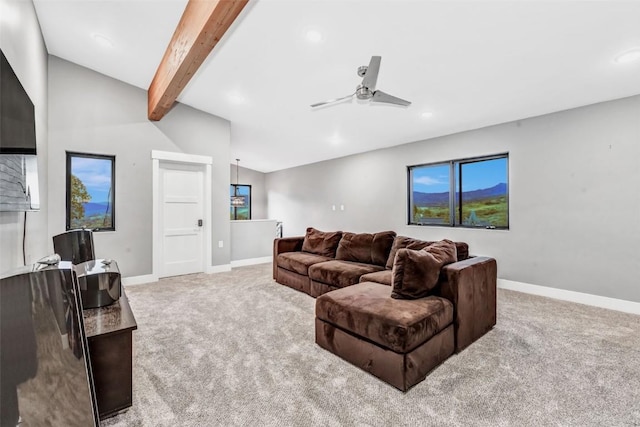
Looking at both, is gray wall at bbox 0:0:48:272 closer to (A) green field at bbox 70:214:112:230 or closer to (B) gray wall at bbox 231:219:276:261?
(A) green field at bbox 70:214:112:230

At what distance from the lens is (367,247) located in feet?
13.0

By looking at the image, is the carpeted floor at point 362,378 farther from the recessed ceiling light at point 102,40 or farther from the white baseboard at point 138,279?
the recessed ceiling light at point 102,40

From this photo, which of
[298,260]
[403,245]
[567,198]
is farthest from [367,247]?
[567,198]

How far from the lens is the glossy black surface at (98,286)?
1.84 meters

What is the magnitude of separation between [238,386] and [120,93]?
475 cm

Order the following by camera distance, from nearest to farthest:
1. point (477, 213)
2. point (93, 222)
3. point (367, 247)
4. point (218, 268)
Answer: point (367, 247) → point (93, 222) → point (477, 213) → point (218, 268)

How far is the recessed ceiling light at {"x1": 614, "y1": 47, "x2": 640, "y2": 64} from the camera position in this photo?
8.68 feet

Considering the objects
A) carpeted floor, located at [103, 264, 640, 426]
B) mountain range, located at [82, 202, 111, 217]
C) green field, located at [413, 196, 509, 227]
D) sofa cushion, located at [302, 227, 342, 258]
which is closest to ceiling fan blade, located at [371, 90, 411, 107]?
sofa cushion, located at [302, 227, 342, 258]

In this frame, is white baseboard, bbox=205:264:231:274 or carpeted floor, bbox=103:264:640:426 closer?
carpeted floor, bbox=103:264:640:426

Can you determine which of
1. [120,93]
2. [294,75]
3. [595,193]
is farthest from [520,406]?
[120,93]

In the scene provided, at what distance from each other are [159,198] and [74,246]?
2170 mm

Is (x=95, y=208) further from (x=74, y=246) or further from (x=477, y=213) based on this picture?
(x=477, y=213)

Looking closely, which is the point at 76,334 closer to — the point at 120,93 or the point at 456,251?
the point at 456,251

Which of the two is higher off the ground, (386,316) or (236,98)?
(236,98)
